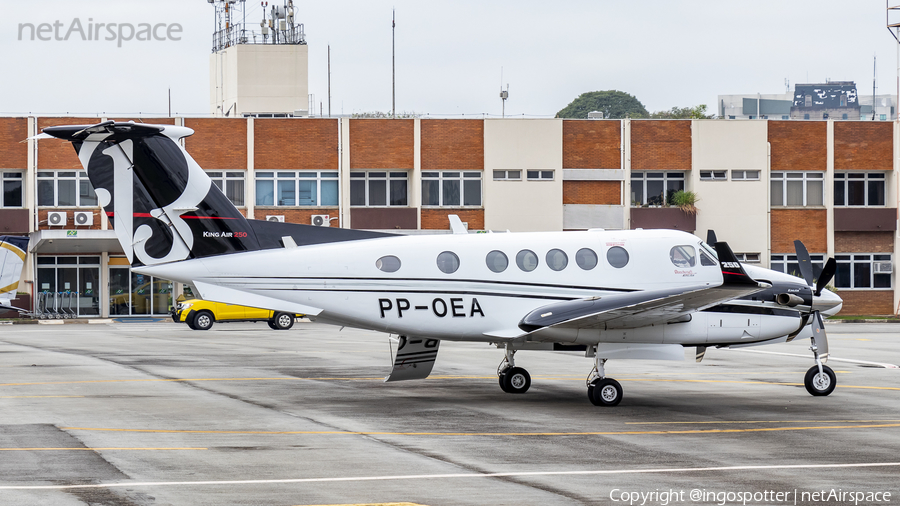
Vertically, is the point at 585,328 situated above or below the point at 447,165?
below

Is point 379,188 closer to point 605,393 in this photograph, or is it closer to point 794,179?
point 794,179

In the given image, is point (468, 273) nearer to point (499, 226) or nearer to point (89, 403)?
point (89, 403)

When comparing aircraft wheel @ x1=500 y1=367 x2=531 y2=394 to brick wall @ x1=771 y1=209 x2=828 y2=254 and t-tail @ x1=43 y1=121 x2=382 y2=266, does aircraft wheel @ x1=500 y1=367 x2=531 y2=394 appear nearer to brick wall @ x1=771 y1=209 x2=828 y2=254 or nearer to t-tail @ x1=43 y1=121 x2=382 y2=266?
t-tail @ x1=43 y1=121 x2=382 y2=266

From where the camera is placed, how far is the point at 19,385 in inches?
785

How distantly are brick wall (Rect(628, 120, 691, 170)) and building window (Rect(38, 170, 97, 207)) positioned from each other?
93.7ft

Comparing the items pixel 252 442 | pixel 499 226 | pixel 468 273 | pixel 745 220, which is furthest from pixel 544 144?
pixel 252 442

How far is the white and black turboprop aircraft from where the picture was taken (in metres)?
17.5

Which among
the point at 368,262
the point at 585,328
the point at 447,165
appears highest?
the point at 447,165

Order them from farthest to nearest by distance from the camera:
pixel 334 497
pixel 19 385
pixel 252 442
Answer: pixel 19 385
pixel 252 442
pixel 334 497

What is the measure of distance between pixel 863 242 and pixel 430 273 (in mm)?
42958

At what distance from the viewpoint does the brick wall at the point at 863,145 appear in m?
53.6

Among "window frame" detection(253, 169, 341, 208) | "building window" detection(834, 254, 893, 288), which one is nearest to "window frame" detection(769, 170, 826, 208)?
"building window" detection(834, 254, 893, 288)

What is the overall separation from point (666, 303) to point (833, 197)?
4109 centimetres

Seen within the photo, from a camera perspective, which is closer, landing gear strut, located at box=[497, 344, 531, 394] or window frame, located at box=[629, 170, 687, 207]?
landing gear strut, located at box=[497, 344, 531, 394]
